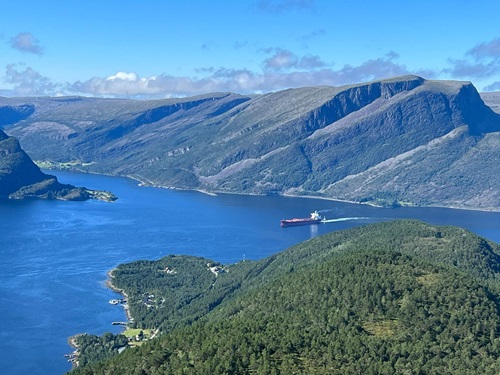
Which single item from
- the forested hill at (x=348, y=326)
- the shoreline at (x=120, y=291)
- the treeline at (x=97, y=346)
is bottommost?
the treeline at (x=97, y=346)

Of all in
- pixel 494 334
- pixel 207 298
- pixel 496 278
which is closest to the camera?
pixel 494 334

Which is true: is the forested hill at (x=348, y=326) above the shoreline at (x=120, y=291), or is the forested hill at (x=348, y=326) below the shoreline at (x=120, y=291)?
above

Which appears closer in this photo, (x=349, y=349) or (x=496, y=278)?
(x=349, y=349)

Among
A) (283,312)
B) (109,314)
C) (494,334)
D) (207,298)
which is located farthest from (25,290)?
(494,334)

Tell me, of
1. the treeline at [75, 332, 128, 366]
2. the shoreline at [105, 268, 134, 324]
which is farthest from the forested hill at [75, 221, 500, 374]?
the treeline at [75, 332, 128, 366]

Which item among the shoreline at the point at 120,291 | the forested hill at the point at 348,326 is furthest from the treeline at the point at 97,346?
the shoreline at the point at 120,291

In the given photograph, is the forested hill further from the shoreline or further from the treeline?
the treeline

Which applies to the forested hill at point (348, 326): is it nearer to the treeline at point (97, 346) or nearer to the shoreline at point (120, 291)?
the shoreline at point (120, 291)

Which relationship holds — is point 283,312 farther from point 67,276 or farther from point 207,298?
point 67,276

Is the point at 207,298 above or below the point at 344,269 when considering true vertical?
below
